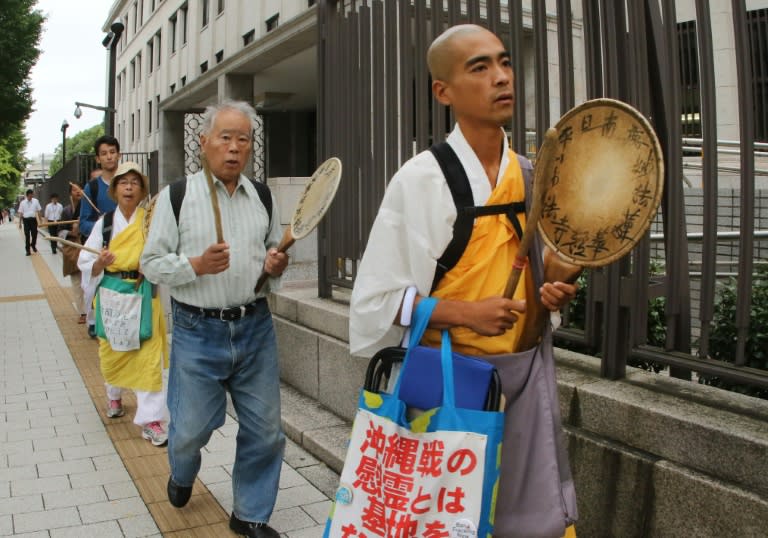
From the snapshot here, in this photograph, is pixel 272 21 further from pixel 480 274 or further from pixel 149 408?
pixel 480 274

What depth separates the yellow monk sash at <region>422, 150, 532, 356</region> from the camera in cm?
199

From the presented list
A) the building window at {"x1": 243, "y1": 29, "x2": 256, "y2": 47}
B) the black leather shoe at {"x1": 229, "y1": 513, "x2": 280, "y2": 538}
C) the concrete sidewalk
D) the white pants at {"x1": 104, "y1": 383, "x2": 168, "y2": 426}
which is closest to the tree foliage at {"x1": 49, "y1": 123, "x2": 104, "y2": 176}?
the building window at {"x1": 243, "y1": 29, "x2": 256, "y2": 47}

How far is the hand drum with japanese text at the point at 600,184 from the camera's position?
5.60 feet

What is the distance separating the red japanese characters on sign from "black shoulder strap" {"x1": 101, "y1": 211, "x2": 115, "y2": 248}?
13.8 ft

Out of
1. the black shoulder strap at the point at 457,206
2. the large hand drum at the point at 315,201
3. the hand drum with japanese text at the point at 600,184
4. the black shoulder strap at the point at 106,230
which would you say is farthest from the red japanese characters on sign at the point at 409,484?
the black shoulder strap at the point at 106,230

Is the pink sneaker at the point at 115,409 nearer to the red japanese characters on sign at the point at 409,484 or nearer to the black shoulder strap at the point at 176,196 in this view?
the black shoulder strap at the point at 176,196

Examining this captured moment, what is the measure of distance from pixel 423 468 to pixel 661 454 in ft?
4.08

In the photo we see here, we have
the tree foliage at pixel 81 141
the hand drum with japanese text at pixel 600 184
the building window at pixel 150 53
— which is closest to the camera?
the hand drum with japanese text at pixel 600 184

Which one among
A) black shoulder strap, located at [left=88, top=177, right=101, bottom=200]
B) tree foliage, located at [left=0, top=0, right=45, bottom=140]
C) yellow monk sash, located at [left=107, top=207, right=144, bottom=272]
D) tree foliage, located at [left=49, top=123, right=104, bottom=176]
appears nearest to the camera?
yellow monk sash, located at [left=107, top=207, right=144, bottom=272]

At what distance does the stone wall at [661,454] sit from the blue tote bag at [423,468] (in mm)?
1042

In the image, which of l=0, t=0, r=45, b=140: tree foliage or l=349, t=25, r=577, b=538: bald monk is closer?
l=349, t=25, r=577, b=538: bald monk

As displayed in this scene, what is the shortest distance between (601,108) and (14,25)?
108 ft

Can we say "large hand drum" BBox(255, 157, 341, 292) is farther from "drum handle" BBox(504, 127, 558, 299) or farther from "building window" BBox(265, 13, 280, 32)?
"building window" BBox(265, 13, 280, 32)

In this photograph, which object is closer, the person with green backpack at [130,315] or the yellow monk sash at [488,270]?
the yellow monk sash at [488,270]
